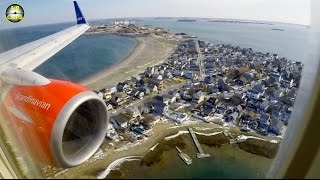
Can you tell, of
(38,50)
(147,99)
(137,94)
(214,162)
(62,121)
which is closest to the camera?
(62,121)

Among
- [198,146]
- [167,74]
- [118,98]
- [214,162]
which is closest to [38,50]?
[118,98]

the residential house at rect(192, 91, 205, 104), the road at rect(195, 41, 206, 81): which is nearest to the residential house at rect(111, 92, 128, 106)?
the residential house at rect(192, 91, 205, 104)

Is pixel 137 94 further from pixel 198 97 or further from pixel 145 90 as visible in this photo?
pixel 198 97

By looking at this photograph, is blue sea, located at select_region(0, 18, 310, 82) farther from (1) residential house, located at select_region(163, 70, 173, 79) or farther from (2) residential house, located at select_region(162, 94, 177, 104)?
(2) residential house, located at select_region(162, 94, 177, 104)

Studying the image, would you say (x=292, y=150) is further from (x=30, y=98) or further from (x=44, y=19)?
(x=44, y=19)

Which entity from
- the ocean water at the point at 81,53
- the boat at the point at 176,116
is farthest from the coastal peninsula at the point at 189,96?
the ocean water at the point at 81,53

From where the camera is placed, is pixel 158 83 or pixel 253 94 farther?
pixel 158 83

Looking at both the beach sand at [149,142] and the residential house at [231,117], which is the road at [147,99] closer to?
the beach sand at [149,142]

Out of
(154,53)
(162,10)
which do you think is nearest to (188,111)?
(154,53)
